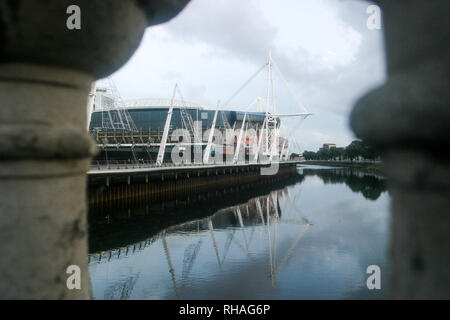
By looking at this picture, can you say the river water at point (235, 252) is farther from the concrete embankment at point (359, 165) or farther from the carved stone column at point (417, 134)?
the concrete embankment at point (359, 165)

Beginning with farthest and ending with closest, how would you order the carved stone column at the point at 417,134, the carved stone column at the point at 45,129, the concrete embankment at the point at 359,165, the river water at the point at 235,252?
the concrete embankment at the point at 359,165
the river water at the point at 235,252
the carved stone column at the point at 45,129
the carved stone column at the point at 417,134

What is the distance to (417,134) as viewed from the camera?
711 mm

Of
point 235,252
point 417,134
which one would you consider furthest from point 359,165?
point 417,134

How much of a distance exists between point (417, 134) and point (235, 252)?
1270cm

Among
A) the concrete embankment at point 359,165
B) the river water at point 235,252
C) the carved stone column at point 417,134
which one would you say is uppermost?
the carved stone column at point 417,134

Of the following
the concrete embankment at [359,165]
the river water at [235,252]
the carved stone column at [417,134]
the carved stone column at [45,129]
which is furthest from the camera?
the concrete embankment at [359,165]

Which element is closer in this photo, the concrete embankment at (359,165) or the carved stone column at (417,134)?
the carved stone column at (417,134)

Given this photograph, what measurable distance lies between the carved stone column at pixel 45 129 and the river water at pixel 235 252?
3.57 m

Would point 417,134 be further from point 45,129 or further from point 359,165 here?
point 359,165

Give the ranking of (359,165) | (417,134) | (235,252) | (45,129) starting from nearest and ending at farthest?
(417,134)
(45,129)
(235,252)
(359,165)

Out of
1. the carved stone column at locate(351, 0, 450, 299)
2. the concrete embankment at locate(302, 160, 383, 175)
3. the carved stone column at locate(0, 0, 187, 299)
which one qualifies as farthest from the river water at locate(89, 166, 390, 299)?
the concrete embankment at locate(302, 160, 383, 175)

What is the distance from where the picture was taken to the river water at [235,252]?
895 centimetres

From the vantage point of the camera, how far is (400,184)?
2.60 ft

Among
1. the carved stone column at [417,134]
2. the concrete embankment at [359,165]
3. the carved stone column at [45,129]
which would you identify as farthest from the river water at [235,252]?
the concrete embankment at [359,165]
